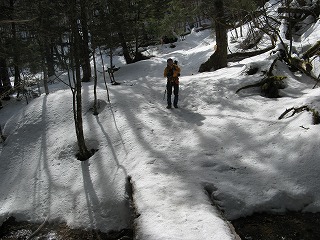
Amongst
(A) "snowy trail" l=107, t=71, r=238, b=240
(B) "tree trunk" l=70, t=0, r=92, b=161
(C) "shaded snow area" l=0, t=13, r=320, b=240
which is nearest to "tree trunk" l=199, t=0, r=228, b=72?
(C) "shaded snow area" l=0, t=13, r=320, b=240

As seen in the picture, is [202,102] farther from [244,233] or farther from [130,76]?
[130,76]

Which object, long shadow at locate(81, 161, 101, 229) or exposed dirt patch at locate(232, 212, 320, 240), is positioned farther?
long shadow at locate(81, 161, 101, 229)

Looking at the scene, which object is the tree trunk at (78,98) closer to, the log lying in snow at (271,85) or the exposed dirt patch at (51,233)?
the exposed dirt patch at (51,233)

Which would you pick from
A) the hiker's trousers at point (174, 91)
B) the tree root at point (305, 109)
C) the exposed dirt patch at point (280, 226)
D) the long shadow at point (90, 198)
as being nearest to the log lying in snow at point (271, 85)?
the tree root at point (305, 109)

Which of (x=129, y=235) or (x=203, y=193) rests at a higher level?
(x=203, y=193)

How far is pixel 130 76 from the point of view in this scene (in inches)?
683

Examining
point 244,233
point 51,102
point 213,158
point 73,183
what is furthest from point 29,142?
point 244,233

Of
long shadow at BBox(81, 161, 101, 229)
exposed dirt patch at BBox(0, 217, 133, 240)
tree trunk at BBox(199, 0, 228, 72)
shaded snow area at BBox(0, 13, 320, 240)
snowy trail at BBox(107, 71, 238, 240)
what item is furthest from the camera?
tree trunk at BBox(199, 0, 228, 72)

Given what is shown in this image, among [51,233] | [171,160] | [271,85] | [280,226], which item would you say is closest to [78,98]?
[171,160]

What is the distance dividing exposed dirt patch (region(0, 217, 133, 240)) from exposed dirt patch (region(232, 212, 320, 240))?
2195mm

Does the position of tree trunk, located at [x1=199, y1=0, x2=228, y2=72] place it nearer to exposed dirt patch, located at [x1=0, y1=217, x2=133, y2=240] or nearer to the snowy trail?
the snowy trail

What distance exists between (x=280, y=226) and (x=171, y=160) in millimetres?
2857

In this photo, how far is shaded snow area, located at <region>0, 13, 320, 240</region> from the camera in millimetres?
5656

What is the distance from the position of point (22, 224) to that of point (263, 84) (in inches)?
328
